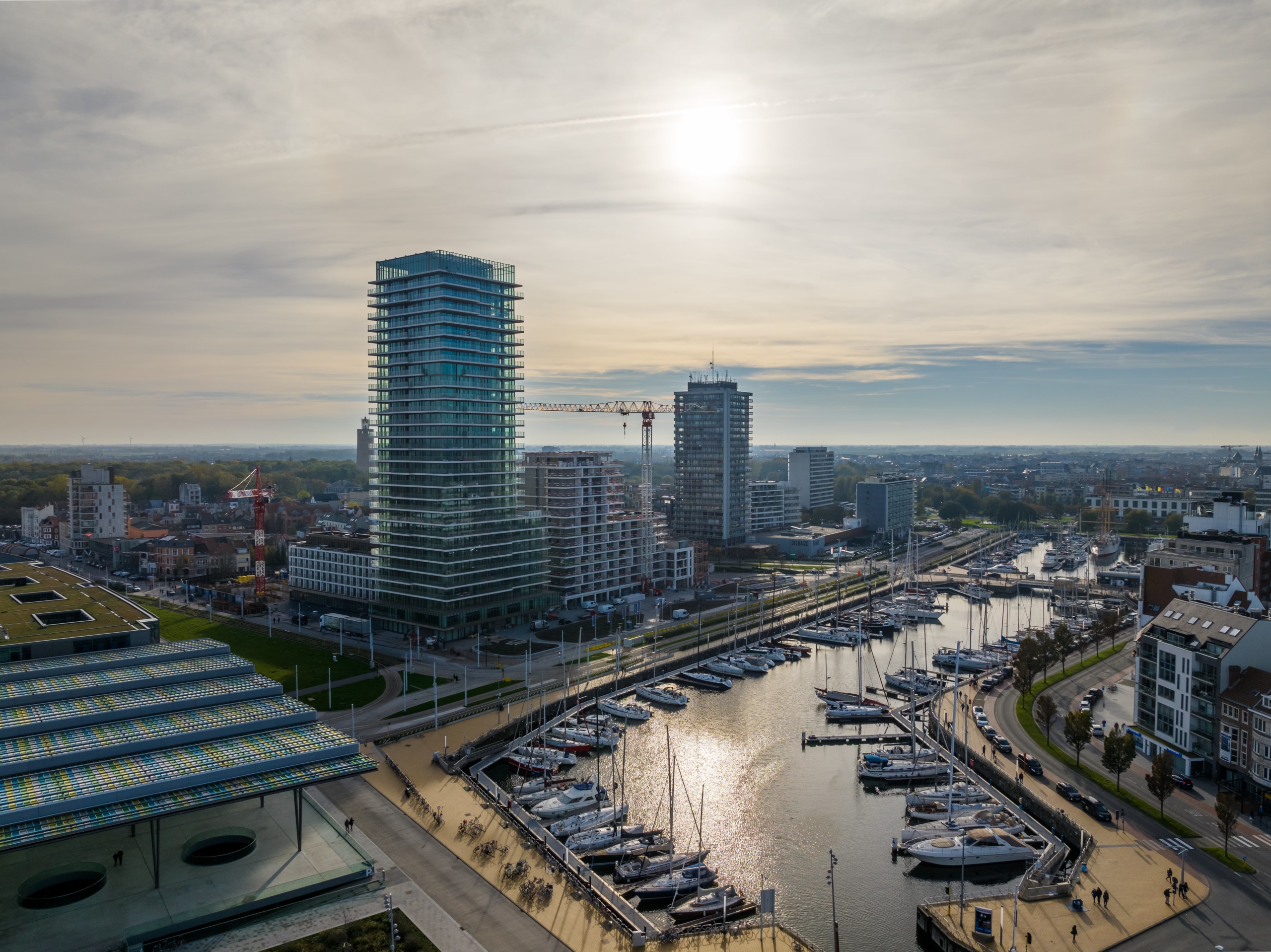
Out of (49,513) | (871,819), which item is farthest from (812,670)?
(49,513)

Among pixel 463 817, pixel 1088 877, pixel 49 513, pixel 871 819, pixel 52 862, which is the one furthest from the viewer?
pixel 49 513

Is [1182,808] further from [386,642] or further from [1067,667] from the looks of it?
[386,642]

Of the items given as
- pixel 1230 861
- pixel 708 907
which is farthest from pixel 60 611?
pixel 1230 861

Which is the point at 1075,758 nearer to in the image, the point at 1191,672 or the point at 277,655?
the point at 1191,672

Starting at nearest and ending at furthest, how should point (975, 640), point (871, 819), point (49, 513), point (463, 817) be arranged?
1. point (463, 817)
2. point (871, 819)
3. point (975, 640)
4. point (49, 513)

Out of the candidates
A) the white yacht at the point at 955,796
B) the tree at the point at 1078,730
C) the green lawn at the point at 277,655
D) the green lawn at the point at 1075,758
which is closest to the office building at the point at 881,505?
the green lawn at the point at 1075,758

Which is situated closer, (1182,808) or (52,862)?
(52,862)
